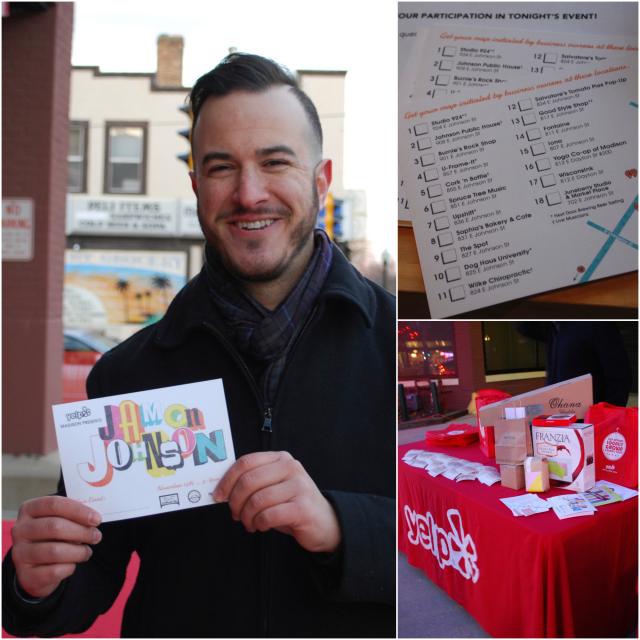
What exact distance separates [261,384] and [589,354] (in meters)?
0.76

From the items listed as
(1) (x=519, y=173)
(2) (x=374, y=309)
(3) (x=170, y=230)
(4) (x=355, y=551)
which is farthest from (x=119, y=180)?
(4) (x=355, y=551)

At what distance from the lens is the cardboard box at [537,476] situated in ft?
4.52

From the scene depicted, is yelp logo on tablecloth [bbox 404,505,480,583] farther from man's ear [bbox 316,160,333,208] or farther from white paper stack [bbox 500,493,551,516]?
man's ear [bbox 316,160,333,208]

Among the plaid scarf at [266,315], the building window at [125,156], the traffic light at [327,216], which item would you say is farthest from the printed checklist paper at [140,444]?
the building window at [125,156]

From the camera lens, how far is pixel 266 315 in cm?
138

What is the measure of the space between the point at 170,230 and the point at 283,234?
97 centimetres

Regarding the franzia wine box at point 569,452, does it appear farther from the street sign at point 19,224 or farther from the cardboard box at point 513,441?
the street sign at point 19,224

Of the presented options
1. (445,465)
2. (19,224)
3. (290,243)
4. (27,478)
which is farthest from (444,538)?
(19,224)

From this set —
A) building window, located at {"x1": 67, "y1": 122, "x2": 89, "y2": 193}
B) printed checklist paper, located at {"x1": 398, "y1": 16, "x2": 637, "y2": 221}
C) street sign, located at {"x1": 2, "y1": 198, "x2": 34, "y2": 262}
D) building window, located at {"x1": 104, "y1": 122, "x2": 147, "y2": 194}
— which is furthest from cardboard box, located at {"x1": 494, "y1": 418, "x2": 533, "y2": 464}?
street sign, located at {"x1": 2, "y1": 198, "x2": 34, "y2": 262}

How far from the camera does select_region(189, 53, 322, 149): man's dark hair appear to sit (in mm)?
1387

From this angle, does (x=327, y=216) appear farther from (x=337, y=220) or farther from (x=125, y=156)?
(x=125, y=156)

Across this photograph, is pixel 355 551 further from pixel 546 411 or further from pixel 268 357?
pixel 546 411

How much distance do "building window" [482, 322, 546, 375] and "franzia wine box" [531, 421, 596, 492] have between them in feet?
0.46

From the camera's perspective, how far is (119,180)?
2.12 m
